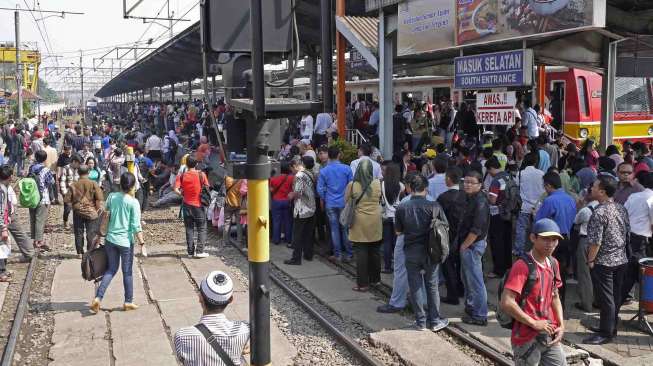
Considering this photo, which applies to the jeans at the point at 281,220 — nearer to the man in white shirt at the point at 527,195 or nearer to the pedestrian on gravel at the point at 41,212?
the pedestrian on gravel at the point at 41,212

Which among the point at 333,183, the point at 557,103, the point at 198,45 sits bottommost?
the point at 333,183

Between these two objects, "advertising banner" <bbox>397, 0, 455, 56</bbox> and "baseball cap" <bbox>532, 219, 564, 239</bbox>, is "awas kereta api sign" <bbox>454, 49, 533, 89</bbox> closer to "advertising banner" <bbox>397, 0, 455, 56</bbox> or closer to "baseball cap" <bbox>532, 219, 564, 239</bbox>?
"advertising banner" <bbox>397, 0, 455, 56</bbox>

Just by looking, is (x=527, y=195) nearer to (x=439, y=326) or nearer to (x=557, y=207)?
(x=557, y=207)

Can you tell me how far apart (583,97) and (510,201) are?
9.14 m

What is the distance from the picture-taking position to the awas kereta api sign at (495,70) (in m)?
9.34

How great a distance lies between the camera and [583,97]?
1612 centimetres

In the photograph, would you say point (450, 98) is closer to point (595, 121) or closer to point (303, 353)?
point (595, 121)

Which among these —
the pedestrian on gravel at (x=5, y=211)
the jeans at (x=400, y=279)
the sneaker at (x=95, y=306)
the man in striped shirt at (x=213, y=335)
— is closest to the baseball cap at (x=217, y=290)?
the man in striped shirt at (x=213, y=335)

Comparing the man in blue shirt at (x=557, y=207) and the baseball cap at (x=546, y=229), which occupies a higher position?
the baseball cap at (x=546, y=229)

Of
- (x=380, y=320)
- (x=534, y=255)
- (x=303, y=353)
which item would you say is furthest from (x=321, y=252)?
(x=534, y=255)

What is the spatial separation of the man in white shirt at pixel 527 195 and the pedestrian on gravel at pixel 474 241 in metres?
1.60

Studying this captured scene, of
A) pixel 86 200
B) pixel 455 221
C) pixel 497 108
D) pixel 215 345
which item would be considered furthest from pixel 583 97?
pixel 215 345

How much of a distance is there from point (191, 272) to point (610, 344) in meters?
5.72

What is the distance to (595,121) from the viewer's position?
52.9 ft
